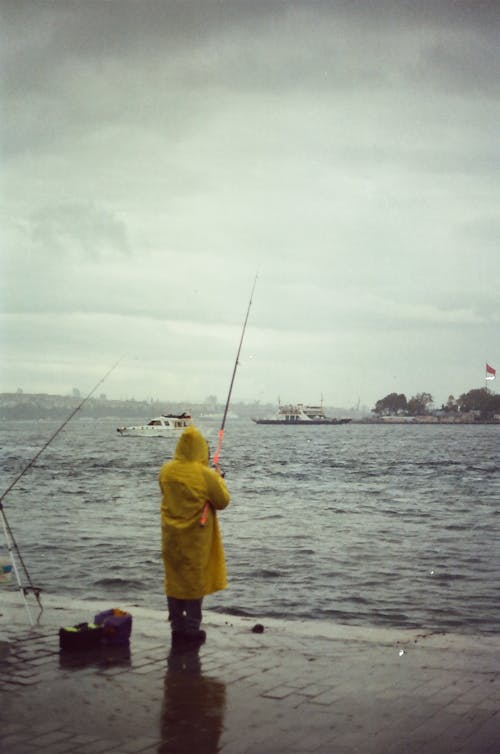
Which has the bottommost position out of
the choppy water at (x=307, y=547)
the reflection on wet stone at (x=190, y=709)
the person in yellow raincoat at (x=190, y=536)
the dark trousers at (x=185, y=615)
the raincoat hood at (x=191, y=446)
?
the choppy water at (x=307, y=547)

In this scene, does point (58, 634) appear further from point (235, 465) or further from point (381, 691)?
point (235, 465)

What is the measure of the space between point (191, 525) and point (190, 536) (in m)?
0.08

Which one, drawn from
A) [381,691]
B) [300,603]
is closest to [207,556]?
[381,691]

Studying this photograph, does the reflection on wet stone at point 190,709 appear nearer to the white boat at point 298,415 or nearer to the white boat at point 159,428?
the white boat at point 159,428

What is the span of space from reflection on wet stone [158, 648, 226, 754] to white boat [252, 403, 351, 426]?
556 feet

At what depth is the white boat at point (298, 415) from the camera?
176m

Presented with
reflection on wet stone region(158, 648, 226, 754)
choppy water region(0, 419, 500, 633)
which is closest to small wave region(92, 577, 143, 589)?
choppy water region(0, 419, 500, 633)

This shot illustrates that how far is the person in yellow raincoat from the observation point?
6082 mm

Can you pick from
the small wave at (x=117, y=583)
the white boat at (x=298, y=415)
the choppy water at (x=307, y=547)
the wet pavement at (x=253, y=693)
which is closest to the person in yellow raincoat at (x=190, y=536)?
the wet pavement at (x=253, y=693)

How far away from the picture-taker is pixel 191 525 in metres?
6.11

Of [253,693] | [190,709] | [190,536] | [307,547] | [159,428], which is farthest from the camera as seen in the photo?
[159,428]

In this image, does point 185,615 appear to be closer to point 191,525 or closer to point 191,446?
point 191,525

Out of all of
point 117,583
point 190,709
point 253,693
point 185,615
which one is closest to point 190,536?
point 185,615

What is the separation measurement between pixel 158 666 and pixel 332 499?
21.0 meters
